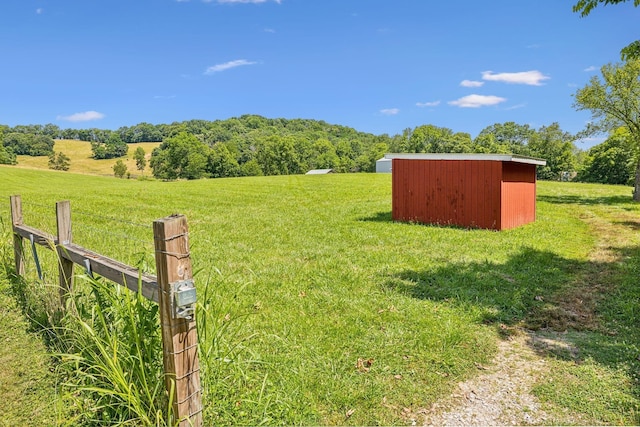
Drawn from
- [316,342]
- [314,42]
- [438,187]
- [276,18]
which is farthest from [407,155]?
[314,42]

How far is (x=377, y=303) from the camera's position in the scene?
5426 millimetres

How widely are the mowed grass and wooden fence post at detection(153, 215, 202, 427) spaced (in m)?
85.6

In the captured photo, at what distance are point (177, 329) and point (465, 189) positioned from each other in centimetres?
1165

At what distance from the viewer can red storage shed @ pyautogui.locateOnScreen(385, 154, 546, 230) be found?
39.5 ft

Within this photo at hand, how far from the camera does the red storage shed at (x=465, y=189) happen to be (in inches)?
474

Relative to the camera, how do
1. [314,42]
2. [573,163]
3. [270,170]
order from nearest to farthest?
[314,42]
[573,163]
[270,170]

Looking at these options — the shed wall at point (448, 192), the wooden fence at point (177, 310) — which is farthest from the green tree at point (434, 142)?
the wooden fence at point (177, 310)

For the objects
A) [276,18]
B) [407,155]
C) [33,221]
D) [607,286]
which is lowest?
[607,286]

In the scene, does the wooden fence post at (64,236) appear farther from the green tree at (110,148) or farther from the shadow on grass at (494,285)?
the green tree at (110,148)

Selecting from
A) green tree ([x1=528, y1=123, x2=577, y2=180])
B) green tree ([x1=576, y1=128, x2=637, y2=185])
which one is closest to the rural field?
green tree ([x1=576, y1=128, x2=637, y2=185])

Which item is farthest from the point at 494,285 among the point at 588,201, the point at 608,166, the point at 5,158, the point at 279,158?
the point at 5,158

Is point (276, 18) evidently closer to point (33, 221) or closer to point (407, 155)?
point (407, 155)

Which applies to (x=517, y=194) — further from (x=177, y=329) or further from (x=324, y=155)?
(x=324, y=155)

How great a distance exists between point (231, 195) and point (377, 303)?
17916 millimetres
